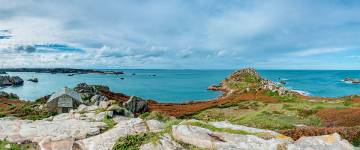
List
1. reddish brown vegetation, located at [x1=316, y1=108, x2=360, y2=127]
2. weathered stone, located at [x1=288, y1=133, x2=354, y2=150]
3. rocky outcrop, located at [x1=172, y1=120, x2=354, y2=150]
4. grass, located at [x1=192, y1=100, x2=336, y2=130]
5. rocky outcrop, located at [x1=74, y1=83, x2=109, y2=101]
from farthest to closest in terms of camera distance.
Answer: rocky outcrop, located at [x1=74, y1=83, x2=109, y2=101] → grass, located at [x1=192, y1=100, x2=336, y2=130] → reddish brown vegetation, located at [x1=316, y1=108, x2=360, y2=127] → rocky outcrop, located at [x1=172, y1=120, x2=354, y2=150] → weathered stone, located at [x1=288, y1=133, x2=354, y2=150]

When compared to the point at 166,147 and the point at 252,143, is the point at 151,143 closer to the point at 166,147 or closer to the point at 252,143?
the point at 166,147

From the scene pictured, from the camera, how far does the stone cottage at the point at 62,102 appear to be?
3456cm

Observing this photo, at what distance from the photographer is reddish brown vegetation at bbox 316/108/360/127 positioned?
29.6m

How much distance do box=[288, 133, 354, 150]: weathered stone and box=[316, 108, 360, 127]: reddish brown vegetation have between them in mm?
18706

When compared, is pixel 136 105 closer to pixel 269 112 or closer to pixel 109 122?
pixel 269 112

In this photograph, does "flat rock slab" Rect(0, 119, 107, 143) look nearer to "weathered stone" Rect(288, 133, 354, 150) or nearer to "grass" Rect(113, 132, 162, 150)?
"grass" Rect(113, 132, 162, 150)

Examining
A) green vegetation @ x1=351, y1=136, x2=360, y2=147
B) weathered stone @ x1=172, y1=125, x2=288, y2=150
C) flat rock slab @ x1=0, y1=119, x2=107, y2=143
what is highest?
weathered stone @ x1=172, y1=125, x2=288, y2=150

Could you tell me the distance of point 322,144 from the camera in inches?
470

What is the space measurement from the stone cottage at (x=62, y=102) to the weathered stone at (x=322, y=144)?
28252mm

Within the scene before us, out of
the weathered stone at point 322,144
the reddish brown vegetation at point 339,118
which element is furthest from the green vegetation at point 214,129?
the reddish brown vegetation at point 339,118

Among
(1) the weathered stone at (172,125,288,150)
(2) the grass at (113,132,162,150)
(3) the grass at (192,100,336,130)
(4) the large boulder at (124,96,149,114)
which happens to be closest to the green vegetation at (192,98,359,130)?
(3) the grass at (192,100,336,130)

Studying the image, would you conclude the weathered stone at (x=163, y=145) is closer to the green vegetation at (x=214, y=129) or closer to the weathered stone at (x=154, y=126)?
the green vegetation at (x=214, y=129)

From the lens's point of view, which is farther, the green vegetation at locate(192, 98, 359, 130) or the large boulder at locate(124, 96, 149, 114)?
the large boulder at locate(124, 96, 149, 114)

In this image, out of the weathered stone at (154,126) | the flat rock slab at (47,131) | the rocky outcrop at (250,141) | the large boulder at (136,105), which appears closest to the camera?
the rocky outcrop at (250,141)
